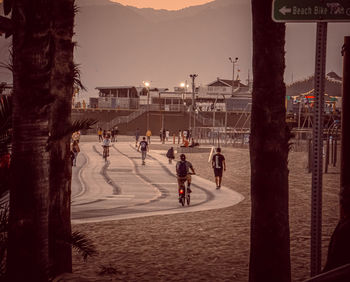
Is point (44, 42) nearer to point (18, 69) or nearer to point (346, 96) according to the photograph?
point (18, 69)

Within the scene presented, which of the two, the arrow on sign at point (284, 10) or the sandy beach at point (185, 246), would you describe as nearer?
the arrow on sign at point (284, 10)

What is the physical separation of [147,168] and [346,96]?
2367 cm

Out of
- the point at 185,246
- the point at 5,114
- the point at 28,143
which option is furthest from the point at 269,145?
the point at 185,246

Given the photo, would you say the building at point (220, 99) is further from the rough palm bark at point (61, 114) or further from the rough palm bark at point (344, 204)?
the rough palm bark at point (344, 204)

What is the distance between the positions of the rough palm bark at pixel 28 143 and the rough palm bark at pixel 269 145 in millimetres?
2536

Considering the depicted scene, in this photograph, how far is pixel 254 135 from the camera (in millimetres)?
5578

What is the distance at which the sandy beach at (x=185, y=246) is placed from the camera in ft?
25.1

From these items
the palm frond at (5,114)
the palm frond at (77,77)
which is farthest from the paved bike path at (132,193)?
the palm frond at (5,114)

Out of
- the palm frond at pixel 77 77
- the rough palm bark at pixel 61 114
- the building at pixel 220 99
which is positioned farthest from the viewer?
the building at pixel 220 99

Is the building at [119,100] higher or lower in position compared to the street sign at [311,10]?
higher

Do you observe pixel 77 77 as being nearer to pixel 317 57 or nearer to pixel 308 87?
pixel 317 57

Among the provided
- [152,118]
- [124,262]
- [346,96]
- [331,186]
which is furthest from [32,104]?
[152,118]

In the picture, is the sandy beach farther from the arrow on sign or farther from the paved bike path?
the arrow on sign

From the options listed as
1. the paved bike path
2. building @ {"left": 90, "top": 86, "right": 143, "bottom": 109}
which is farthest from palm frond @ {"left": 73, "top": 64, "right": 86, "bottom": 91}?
building @ {"left": 90, "top": 86, "right": 143, "bottom": 109}
